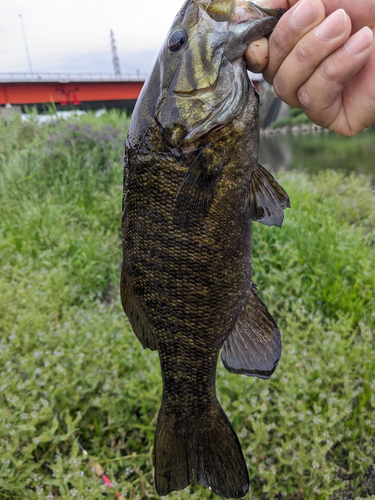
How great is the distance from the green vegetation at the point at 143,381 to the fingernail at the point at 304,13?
181cm

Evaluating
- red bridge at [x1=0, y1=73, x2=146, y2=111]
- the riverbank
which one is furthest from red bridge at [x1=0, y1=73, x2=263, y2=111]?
the riverbank

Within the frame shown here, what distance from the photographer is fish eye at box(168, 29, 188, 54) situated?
51.0 inches

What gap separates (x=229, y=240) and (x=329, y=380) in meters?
1.56

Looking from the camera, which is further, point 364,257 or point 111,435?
point 364,257

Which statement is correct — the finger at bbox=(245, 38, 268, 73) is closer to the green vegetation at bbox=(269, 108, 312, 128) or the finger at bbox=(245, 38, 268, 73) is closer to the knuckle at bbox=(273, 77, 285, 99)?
the knuckle at bbox=(273, 77, 285, 99)

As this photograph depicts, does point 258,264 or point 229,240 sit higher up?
point 229,240

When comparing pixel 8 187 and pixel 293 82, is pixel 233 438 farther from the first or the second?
pixel 8 187

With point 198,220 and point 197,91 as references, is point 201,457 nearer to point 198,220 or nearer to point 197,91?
point 198,220

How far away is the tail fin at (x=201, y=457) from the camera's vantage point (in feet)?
4.77

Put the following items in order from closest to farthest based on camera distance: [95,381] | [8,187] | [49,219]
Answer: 1. [95,381]
2. [49,219]
3. [8,187]

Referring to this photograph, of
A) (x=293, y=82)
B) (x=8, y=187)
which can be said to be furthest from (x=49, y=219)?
(x=293, y=82)

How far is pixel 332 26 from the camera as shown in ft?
4.33

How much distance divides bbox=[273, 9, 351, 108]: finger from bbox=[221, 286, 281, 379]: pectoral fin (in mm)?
825

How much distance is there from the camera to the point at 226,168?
4.31 feet
